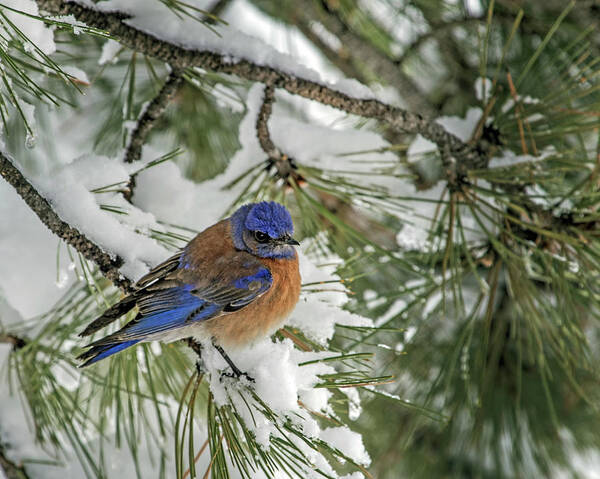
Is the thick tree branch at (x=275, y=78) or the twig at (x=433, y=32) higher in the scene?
the twig at (x=433, y=32)

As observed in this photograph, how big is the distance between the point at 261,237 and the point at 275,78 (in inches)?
18.5

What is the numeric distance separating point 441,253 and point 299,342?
0.63m

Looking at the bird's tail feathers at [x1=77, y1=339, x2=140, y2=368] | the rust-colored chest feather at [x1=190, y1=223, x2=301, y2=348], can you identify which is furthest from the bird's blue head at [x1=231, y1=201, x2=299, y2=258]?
the bird's tail feathers at [x1=77, y1=339, x2=140, y2=368]

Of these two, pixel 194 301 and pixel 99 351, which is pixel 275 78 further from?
pixel 99 351

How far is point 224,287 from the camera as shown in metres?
1.66

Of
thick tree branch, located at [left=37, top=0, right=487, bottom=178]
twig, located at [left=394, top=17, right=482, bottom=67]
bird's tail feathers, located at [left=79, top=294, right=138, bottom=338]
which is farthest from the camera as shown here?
twig, located at [left=394, top=17, right=482, bottom=67]

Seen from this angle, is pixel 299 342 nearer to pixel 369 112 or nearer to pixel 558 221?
pixel 369 112

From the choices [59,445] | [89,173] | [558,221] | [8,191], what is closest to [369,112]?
[558,221]

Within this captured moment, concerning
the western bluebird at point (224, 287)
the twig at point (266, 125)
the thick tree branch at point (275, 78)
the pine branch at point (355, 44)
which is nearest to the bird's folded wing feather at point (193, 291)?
the western bluebird at point (224, 287)

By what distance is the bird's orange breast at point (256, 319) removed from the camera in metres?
1.57

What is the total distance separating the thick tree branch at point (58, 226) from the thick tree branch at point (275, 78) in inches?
19.4

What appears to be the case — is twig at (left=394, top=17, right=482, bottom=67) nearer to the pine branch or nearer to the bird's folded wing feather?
the pine branch

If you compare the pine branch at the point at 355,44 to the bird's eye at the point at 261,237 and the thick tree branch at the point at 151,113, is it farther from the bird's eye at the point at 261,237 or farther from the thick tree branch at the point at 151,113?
the bird's eye at the point at 261,237

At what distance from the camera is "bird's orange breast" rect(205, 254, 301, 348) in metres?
1.57
